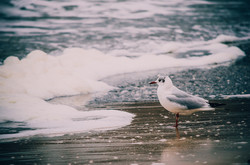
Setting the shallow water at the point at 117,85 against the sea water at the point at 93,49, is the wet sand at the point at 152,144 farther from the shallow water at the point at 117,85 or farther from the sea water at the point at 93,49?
the sea water at the point at 93,49

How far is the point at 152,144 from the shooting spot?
3479mm

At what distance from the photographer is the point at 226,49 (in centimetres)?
1085

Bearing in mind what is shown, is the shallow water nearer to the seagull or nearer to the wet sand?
the wet sand

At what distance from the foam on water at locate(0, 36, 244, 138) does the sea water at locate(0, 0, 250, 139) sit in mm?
13

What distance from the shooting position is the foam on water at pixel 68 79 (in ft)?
15.0

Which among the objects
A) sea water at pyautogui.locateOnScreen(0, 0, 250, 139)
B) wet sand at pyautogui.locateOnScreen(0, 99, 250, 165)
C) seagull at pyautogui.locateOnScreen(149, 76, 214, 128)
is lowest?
wet sand at pyautogui.locateOnScreen(0, 99, 250, 165)

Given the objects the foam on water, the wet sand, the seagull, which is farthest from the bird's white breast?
the foam on water

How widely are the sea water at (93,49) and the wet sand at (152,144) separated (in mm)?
390

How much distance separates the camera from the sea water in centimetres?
485

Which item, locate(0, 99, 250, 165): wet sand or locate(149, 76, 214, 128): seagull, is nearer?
locate(0, 99, 250, 165): wet sand

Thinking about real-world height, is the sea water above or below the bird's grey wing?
above

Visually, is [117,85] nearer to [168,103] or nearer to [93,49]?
[168,103]

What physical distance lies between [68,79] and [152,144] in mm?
4125

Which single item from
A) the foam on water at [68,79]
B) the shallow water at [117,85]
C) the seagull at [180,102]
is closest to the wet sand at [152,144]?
the shallow water at [117,85]
